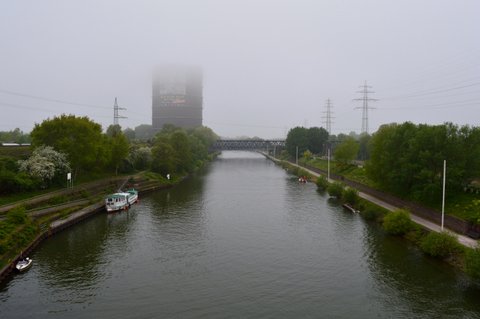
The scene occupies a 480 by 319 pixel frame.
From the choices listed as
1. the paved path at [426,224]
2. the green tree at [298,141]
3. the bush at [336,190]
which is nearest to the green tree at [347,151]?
the bush at [336,190]

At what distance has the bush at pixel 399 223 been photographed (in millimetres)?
39781

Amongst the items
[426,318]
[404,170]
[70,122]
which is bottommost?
[426,318]

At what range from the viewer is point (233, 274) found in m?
30.5

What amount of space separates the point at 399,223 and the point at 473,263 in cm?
1252

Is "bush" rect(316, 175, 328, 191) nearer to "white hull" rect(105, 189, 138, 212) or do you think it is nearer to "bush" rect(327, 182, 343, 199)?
"bush" rect(327, 182, 343, 199)

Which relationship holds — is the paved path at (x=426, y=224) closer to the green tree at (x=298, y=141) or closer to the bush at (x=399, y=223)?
the bush at (x=399, y=223)

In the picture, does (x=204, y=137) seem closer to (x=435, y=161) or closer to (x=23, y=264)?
(x=435, y=161)

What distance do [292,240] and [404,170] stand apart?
16.1m

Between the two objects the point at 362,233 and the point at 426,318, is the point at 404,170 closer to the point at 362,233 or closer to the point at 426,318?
the point at 362,233

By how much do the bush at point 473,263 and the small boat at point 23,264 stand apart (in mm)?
31517

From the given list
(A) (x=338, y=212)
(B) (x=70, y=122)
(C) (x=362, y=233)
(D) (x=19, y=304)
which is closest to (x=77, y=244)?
(D) (x=19, y=304)

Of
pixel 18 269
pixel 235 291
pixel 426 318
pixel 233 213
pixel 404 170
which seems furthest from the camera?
pixel 233 213

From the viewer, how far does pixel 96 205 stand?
53.9 meters

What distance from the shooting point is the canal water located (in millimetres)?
24844
